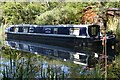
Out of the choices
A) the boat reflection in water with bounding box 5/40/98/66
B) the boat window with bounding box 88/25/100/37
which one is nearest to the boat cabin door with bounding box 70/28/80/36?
the boat window with bounding box 88/25/100/37

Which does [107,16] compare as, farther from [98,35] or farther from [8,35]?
[8,35]

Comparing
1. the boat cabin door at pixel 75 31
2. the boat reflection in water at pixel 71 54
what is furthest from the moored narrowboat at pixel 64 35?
the boat reflection in water at pixel 71 54

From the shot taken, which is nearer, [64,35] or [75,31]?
[75,31]

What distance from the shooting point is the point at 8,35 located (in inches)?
399

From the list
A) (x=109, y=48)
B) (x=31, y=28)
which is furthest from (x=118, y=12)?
(x=31, y=28)

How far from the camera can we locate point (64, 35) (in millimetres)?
7918

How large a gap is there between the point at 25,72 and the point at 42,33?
22.4ft

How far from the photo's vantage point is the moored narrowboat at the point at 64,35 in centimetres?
727

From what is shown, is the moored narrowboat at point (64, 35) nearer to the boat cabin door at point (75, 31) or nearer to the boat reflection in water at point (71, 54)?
the boat cabin door at point (75, 31)

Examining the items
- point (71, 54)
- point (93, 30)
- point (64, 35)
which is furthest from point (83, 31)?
point (71, 54)

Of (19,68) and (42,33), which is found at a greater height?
(19,68)

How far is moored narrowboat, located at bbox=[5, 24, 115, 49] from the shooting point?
7.27 metres

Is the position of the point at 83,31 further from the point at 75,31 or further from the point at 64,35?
the point at 64,35

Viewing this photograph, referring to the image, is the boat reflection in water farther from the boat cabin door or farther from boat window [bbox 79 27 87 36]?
the boat cabin door
